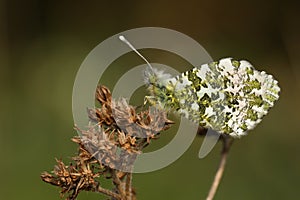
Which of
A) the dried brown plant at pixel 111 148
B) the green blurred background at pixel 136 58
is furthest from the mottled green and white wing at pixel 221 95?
the green blurred background at pixel 136 58

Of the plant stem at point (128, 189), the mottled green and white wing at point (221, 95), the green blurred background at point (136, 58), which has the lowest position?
the plant stem at point (128, 189)

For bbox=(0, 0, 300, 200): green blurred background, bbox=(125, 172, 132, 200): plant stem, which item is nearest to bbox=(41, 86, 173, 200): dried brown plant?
bbox=(125, 172, 132, 200): plant stem

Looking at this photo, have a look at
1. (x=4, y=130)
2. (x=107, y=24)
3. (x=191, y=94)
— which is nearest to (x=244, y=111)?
(x=191, y=94)

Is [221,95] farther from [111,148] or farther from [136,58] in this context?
[136,58]

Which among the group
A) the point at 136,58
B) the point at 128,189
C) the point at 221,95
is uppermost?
the point at 136,58

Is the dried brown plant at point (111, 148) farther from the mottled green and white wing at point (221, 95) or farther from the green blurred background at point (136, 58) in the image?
the green blurred background at point (136, 58)

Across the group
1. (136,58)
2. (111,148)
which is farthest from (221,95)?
(136,58)
